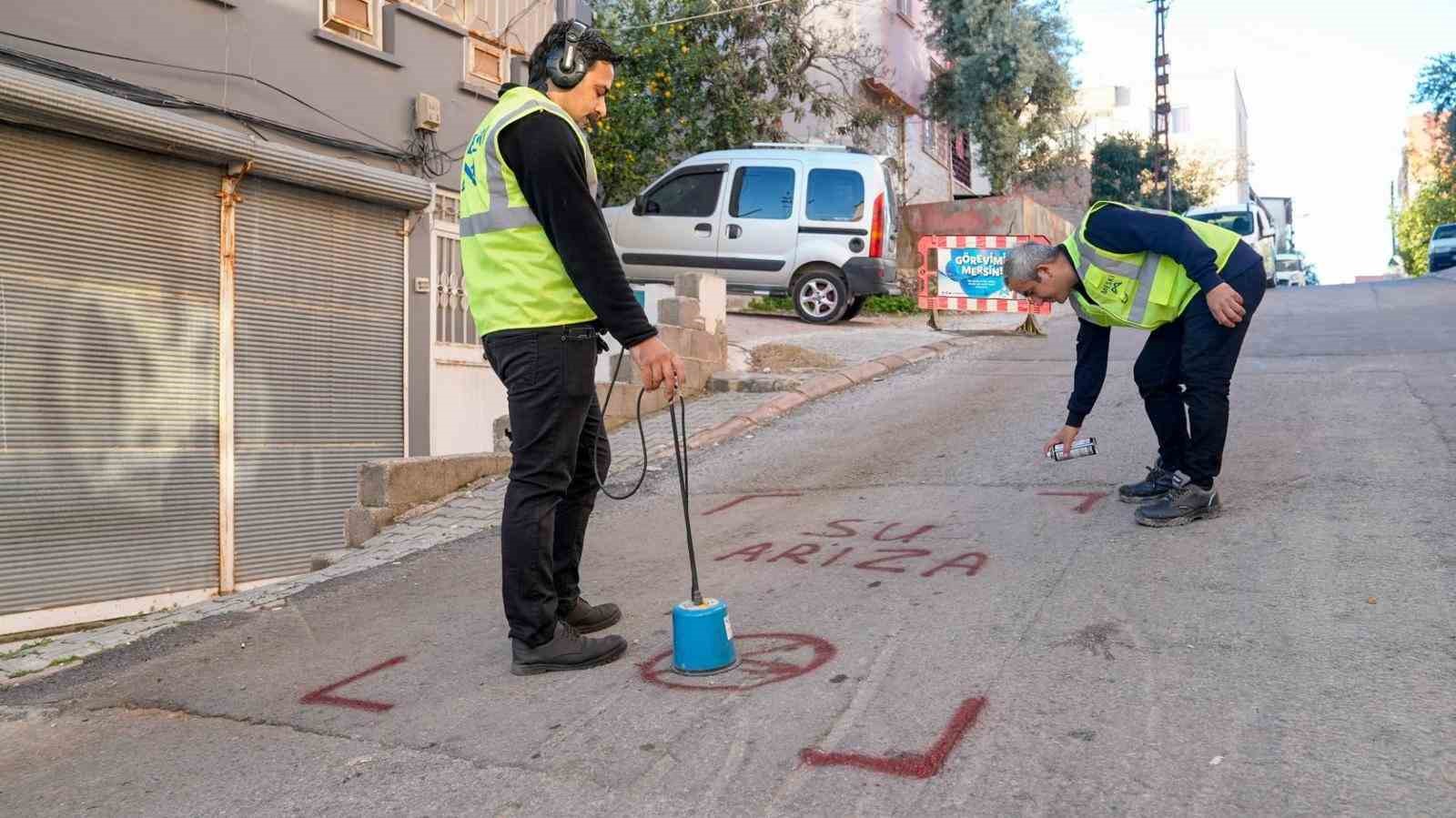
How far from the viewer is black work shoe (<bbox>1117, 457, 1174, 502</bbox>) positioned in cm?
507

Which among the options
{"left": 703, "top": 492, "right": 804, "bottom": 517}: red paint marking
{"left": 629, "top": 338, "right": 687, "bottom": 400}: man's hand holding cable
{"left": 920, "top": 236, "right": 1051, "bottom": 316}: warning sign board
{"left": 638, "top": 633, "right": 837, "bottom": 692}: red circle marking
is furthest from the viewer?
{"left": 920, "top": 236, "right": 1051, "bottom": 316}: warning sign board

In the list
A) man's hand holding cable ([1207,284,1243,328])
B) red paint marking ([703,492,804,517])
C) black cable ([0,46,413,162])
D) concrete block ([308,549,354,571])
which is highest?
black cable ([0,46,413,162])

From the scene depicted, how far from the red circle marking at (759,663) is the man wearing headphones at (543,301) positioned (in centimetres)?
21

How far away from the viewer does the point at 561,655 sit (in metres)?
3.53

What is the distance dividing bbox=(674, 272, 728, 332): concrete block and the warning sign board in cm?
457

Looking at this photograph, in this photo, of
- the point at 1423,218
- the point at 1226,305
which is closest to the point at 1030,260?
the point at 1226,305

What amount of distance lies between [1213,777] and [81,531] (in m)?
7.51

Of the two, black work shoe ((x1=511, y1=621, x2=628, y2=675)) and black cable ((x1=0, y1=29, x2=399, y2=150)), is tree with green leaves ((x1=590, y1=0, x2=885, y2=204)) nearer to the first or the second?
black cable ((x1=0, y1=29, x2=399, y2=150))

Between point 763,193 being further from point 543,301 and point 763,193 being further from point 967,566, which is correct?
point 543,301

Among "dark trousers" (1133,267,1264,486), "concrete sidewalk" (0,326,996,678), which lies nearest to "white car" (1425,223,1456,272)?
"concrete sidewalk" (0,326,996,678)

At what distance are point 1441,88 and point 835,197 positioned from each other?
26.3m

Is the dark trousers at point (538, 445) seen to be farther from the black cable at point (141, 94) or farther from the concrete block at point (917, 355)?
the concrete block at point (917, 355)

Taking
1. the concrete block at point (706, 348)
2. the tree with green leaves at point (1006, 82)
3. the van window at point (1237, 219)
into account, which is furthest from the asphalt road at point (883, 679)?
the van window at point (1237, 219)

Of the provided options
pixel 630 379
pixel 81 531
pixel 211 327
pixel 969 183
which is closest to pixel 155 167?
pixel 211 327
